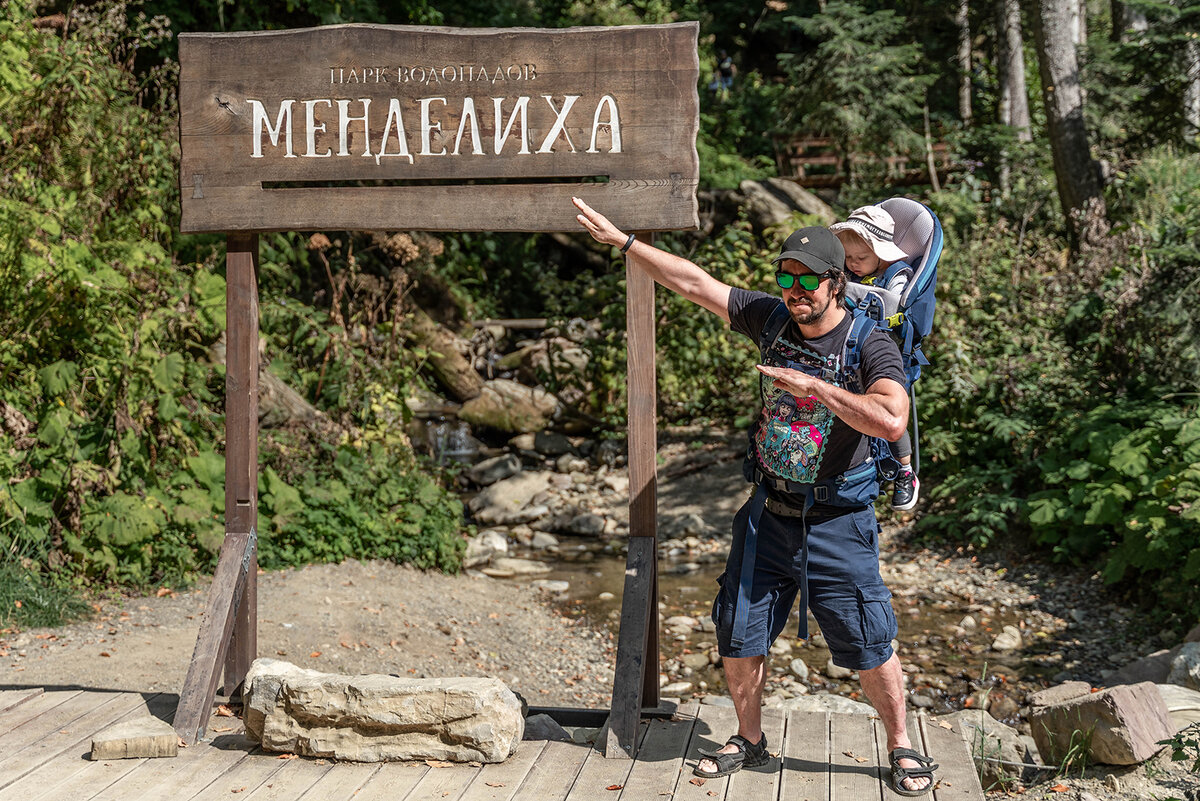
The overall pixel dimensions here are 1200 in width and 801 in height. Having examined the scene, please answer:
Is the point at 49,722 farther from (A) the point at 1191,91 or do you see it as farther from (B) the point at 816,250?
(A) the point at 1191,91

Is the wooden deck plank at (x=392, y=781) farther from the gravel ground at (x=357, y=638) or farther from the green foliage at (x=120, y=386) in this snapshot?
the green foliage at (x=120, y=386)

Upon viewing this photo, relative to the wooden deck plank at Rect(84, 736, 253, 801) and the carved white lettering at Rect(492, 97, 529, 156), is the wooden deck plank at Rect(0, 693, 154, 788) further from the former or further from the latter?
the carved white lettering at Rect(492, 97, 529, 156)

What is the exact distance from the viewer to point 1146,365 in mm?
7902

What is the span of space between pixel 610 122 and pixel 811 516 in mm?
1662

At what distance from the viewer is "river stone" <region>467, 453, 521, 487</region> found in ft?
35.5

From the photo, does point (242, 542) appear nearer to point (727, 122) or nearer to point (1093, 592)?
point (1093, 592)

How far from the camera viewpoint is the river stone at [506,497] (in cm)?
980

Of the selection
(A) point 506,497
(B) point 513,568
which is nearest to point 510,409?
(A) point 506,497

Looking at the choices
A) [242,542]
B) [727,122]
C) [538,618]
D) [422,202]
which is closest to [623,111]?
[422,202]

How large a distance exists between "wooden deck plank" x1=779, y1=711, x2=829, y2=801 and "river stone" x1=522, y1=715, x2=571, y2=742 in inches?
32.1

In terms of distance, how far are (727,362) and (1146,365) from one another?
470 cm

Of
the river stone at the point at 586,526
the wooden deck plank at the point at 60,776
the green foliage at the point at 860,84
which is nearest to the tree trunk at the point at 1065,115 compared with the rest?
the green foliage at the point at 860,84

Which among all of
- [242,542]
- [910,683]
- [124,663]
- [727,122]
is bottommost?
[910,683]

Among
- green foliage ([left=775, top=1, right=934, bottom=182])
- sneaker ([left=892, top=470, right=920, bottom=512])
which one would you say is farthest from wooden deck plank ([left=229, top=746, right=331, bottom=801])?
green foliage ([left=775, top=1, right=934, bottom=182])
